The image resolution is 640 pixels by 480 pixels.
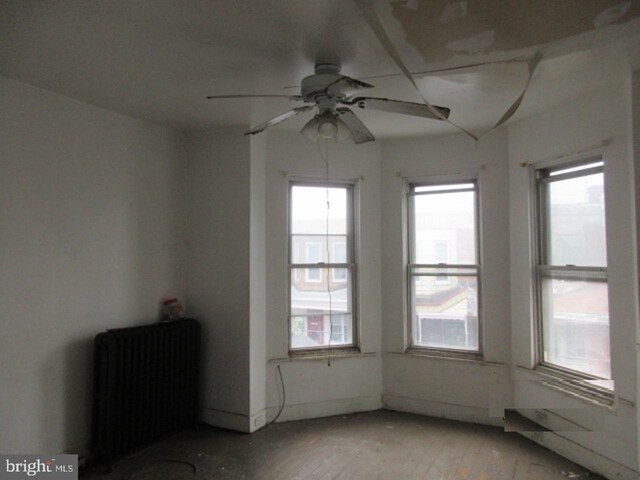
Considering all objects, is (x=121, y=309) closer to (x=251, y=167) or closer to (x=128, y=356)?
(x=128, y=356)

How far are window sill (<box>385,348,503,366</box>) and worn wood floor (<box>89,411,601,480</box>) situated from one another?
1.68 ft

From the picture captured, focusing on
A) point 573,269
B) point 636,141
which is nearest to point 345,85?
point 636,141

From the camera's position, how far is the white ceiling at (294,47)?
171cm

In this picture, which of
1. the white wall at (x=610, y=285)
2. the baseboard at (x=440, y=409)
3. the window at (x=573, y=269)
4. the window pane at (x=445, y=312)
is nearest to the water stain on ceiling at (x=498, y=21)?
the white wall at (x=610, y=285)

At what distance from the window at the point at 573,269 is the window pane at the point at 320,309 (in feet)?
5.12

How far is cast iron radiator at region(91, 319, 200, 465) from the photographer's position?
105 inches

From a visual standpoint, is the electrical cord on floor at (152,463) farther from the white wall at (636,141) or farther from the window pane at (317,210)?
the white wall at (636,141)

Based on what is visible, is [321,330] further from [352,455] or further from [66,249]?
[66,249]

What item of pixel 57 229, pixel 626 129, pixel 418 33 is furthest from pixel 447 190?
pixel 57 229

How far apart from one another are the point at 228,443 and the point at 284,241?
5.30ft

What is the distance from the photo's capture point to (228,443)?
3.05m

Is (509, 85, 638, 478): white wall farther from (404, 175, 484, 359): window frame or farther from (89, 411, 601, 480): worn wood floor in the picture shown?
(404, 175, 484, 359): window frame

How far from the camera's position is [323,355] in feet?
11.8

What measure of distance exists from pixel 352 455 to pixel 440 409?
1.06m
